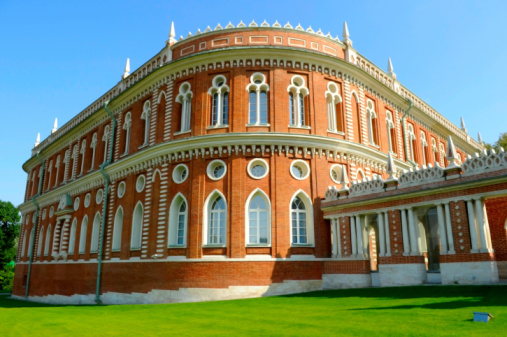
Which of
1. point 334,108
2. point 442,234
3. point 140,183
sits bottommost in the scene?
point 442,234

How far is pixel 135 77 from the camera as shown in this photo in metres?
31.5

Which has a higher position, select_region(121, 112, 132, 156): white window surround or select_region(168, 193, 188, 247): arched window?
select_region(121, 112, 132, 156): white window surround

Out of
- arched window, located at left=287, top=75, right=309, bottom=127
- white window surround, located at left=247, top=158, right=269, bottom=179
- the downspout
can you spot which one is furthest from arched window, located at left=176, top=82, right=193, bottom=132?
the downspout

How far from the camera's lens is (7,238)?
207 ft

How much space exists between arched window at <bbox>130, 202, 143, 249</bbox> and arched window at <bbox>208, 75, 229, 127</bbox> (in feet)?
26.2

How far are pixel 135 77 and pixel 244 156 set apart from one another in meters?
13.5

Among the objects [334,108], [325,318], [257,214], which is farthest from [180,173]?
[325,318]

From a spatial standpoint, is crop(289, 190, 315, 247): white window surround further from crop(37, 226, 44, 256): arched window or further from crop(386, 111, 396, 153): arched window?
crop(37, 226, 44, 256): arched window

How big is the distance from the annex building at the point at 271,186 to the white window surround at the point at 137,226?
0.32 feet

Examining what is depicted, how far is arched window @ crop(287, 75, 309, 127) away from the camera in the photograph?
24.9 meters

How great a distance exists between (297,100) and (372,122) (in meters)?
7.32

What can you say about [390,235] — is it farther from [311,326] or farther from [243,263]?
[311,326]

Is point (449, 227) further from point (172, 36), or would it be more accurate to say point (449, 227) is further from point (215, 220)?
point (172, 36)

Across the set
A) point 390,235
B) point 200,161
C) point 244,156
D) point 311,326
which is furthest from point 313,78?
point 311,326
